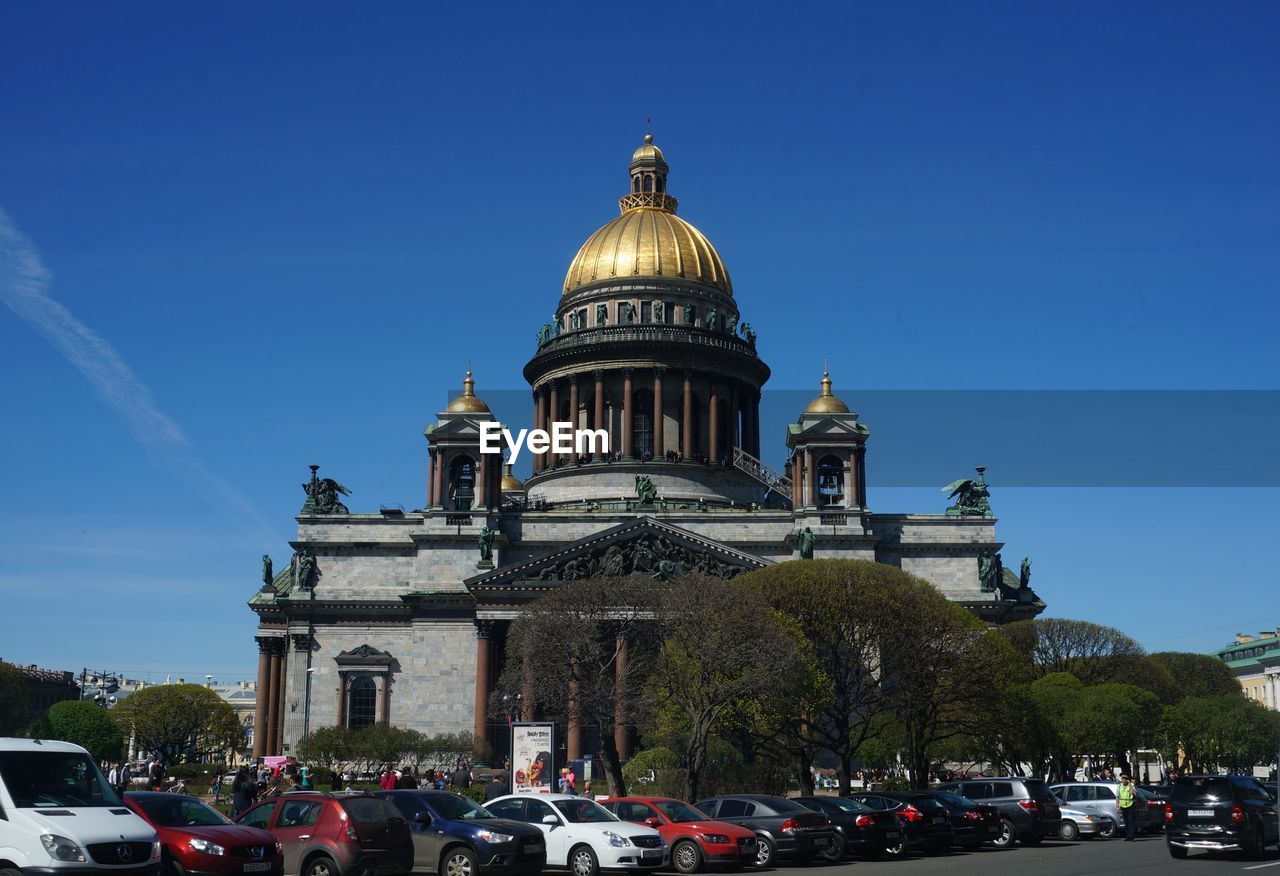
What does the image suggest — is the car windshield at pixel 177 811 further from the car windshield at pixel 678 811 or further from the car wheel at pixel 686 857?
the car windshield at pixel 678 811

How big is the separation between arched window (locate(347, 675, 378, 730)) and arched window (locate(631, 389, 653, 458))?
25.9 meters

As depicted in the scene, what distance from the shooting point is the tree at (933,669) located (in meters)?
59.0

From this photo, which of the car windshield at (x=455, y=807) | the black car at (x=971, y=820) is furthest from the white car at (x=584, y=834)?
the black car at (x=971, y=820)

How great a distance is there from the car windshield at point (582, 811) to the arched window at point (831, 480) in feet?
188

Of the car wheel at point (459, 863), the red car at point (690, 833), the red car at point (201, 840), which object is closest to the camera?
the red car at point (201, 840)

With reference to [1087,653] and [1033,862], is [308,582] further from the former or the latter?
[1033,862]

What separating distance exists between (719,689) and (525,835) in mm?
26516

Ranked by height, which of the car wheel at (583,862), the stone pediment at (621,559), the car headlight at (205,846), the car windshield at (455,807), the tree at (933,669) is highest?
the stone pediment at (621,559)

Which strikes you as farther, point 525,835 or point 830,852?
point 830,852

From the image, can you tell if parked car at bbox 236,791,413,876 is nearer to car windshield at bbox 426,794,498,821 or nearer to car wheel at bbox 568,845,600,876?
car windshield at bbox 426,794,498,821

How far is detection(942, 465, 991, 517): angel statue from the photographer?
8806 centimetres

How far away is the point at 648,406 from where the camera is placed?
337 feet

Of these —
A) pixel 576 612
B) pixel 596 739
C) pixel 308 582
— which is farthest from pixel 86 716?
pixel 576 612

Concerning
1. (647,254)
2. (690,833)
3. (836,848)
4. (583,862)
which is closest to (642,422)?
(647,254)
